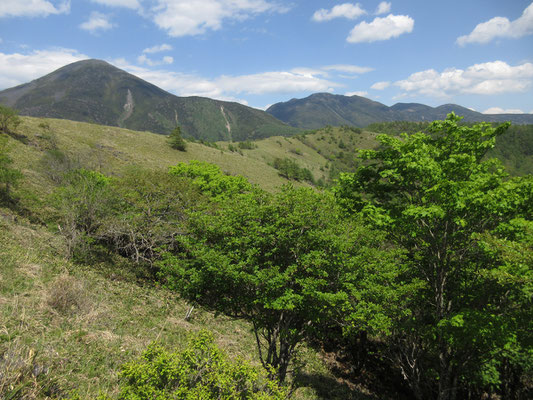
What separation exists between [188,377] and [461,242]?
10982 millimetres

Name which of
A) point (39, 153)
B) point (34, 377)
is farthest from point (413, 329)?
point (39, 153)

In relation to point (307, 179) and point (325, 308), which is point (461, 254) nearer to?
point (325, 308)

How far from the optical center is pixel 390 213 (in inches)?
490

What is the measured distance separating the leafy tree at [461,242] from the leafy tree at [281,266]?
9.56 ft

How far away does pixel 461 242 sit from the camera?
1147 centimetres

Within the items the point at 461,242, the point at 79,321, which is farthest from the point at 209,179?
the point at 461,242

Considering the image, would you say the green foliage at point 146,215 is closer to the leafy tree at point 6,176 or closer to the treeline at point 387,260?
the leafy tree at point 6,176

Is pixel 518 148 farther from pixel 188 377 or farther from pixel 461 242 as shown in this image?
pixel 188 377

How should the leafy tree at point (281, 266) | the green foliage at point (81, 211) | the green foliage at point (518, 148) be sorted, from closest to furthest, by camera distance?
the leafy tree at point (281, 266), the green foliage at point (81, 211), the green foliage at point (518, 148)

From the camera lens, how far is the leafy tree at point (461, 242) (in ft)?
30.1

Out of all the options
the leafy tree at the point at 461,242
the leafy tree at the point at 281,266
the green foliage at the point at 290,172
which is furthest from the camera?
the green foliage at the point at 290,172

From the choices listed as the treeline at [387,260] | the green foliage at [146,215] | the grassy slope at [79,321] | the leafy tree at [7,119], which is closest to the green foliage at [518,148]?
the treeline at [387,260]

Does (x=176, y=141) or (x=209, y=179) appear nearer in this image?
(x=209, y=179)

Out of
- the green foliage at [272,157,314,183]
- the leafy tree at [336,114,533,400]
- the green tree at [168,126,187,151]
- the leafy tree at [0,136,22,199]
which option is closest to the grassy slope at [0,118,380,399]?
the leafy tree at [0,136,22,199]
